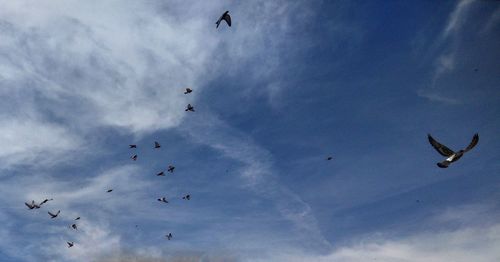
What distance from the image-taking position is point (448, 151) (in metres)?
18.1

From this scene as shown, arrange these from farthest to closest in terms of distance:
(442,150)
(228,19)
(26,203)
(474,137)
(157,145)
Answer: (157,145), (26,203), (228,19), (442,150), (474,137)

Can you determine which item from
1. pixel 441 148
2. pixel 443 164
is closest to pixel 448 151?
pixel 441 148

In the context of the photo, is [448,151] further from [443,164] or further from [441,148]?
[443,164]

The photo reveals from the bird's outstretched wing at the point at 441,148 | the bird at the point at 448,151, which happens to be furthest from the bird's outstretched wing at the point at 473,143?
the bird's outstretched wing at the point at 441,148

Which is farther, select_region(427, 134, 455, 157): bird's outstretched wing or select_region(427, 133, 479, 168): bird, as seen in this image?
select_region(427, 134, 455, 157): bird's outstretched wing

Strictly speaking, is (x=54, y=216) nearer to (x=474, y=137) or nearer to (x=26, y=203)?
(x=26, y=203)

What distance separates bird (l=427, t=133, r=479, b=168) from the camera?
16.0 metres

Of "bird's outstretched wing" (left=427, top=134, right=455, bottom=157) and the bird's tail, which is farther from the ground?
"bird's outstretched wing" (left=427, top=134, right=455, bottom=157)

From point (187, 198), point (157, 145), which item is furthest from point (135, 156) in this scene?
point (187, 198)

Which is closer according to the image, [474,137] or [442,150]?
[474,137]

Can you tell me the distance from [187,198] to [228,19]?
71.5 ft

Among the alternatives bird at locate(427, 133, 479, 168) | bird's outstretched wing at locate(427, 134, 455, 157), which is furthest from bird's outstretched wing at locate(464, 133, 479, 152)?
bird's outstretched wing at locate(427, 134, 455, 157)

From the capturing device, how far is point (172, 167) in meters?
41.3

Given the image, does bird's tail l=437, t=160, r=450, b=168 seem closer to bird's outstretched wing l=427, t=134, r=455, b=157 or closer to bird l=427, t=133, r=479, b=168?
bird l=427, t=133, r=479, b=168
